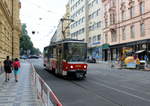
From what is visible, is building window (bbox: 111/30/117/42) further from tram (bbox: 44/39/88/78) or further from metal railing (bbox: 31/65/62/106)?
metal railing (bbox: 31/65/62/106)

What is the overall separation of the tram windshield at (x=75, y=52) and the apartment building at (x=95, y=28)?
42046mm

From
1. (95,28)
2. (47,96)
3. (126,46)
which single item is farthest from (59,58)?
(95,28)

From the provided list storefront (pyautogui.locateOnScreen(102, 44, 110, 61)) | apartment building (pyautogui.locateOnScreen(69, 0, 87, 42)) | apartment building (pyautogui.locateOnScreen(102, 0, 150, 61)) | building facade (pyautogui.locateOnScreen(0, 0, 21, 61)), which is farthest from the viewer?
apartment building (pyautogui.locateOnScreen(69, 0, 87, 42))

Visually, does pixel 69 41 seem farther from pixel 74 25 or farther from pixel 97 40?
pixel 74 25

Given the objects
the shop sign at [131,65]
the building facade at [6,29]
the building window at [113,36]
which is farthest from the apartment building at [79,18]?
the building facade at [6,29]

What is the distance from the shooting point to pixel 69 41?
17.7 metres

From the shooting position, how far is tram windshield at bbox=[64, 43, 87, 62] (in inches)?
675

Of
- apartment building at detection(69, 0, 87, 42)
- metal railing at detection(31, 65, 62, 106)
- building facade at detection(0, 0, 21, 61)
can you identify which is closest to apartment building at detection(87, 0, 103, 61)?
apartment building at detection(69, 0, 87, 42)

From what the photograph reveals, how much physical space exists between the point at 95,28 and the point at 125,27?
1836cm

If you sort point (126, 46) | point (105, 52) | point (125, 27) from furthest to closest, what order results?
point (105, 52) < point (125, 27) < point (126, 46)

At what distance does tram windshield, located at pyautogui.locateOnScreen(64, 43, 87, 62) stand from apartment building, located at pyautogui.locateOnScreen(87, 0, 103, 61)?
42.0 m

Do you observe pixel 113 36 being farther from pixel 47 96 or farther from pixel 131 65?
pixel 47 96

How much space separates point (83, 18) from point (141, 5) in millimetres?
33400

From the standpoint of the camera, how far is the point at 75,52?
17.4 metres
